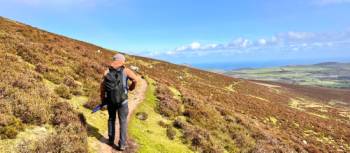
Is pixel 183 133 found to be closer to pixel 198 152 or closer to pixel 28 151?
pixel 198 152

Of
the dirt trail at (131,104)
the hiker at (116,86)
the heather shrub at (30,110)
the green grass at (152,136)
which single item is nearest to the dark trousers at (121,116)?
the hiker at (116,86)

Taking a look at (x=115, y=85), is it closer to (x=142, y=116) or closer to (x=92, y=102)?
(x=92, y=102)

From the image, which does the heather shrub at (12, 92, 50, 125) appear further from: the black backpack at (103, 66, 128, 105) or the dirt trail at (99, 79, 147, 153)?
the black backpack at (103, 66, 128, 105)

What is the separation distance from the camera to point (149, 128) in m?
13.0

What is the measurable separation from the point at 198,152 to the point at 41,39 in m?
25.5

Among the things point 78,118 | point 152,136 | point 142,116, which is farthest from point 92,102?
point 152,136

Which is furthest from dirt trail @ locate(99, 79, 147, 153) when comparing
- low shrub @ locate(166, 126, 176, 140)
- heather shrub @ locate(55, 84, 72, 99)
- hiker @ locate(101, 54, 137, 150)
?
heather shrub @ locate(55, 84, 72, 99)

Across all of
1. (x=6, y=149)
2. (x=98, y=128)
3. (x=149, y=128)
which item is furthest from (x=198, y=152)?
(x=6, y=149)

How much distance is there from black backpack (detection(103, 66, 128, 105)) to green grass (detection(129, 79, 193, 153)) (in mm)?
2650

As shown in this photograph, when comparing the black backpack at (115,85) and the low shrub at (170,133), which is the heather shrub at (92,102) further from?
the black backpack at (115,85)

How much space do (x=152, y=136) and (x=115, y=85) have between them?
435 cm

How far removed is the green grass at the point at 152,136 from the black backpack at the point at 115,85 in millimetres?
2650

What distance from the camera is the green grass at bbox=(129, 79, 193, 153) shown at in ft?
35.7

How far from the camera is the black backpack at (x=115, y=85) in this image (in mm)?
8336
